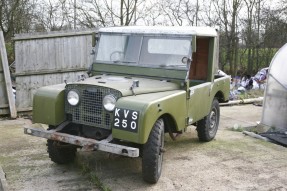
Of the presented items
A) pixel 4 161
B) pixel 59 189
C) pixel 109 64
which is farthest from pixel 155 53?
pixel 4 161

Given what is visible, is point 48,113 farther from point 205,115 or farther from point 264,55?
point 264,55

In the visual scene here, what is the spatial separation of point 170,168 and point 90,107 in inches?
65.1

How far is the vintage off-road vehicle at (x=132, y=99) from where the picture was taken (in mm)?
4613

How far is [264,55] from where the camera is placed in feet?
62.6

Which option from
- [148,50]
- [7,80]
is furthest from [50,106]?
[7,80]

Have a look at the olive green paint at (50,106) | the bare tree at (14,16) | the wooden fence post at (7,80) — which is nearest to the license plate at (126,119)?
the olive green paint at (50,106)

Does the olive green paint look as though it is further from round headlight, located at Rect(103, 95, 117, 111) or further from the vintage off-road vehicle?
round headlight, located at Rect(103, 95, 117, 111)

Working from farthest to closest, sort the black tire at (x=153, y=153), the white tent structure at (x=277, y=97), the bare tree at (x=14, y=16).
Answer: the bare tree at (x=14, y=16)
the white tent structure at (x=277, y=97)
the black tire at (x=153, y=153)

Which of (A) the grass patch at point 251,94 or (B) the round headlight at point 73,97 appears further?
(A) the grass patch at point 251,94

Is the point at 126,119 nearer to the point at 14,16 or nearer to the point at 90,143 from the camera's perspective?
the point at 90,143

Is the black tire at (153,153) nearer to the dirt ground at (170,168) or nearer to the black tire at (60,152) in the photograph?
the dirt ground at (170,168)

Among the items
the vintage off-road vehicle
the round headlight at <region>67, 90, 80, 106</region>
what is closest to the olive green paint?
the vintage off-road vehicle

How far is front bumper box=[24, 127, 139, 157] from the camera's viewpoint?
14.6ft

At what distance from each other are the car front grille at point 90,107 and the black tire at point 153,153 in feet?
1.95
